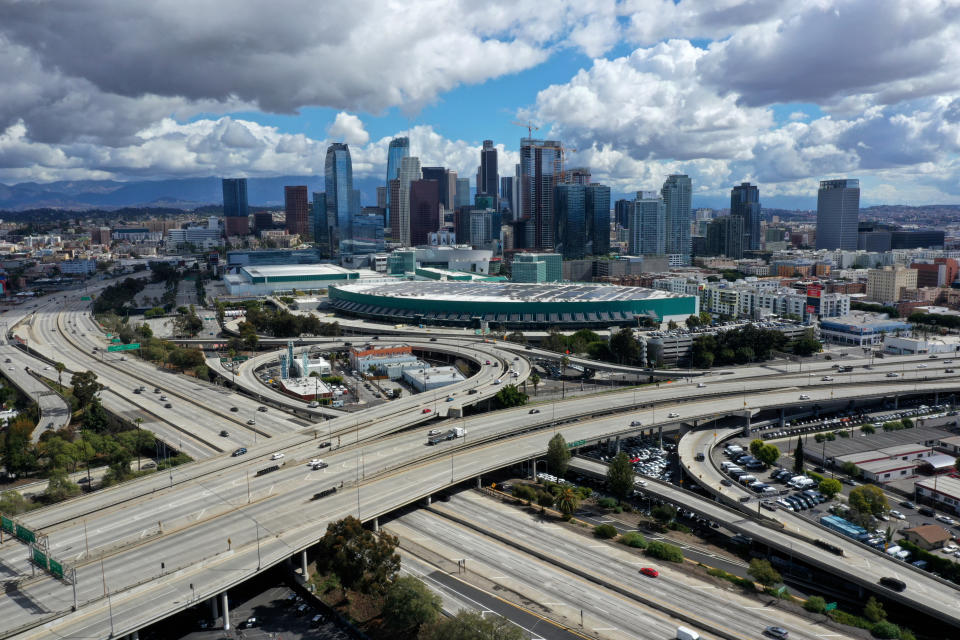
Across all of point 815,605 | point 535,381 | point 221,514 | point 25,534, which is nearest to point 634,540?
point 815,605

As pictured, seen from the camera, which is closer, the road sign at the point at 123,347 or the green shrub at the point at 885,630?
the green shrub at the point at 885,630

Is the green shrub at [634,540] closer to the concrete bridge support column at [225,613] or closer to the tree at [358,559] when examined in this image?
the tree at [358,559]

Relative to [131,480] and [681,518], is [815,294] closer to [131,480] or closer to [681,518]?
[681,518]

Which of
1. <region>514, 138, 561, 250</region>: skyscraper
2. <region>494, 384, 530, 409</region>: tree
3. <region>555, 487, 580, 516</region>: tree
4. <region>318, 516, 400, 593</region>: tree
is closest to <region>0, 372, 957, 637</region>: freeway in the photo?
<region>318, 516, 400, 593</region>: tree

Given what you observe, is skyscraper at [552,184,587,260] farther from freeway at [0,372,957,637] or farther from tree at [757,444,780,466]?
freeway at [0,372,957,637]

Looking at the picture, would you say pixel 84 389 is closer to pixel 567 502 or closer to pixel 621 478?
pixel 567 502

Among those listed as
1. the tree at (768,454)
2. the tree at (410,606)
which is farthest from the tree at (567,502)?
the tree at (768,454)

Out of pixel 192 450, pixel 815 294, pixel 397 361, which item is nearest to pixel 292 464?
pixel 192 450
